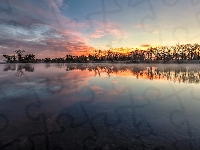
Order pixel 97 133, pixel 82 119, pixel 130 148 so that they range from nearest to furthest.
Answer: pixel 130 148, pixel 97 133, pixel 82 119

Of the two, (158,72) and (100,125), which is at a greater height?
(158,72)

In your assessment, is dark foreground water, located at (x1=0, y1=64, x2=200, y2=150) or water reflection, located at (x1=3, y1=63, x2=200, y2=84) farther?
water reflection, located at (x1=3, y1=63, x2=200, y2=84)

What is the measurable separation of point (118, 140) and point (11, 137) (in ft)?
14.7

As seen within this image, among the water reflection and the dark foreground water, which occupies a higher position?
the water reflection

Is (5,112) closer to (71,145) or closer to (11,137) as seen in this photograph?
(11,137)

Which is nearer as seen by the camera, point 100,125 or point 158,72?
point 100,125

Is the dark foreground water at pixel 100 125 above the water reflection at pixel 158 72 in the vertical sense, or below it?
below

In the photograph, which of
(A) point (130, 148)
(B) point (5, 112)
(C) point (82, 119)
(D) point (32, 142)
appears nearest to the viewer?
(A) point (130, 148)

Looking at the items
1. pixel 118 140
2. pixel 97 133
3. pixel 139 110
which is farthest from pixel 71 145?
pixel 139 110

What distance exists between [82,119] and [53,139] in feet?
7.82

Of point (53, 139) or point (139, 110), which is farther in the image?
point (139, 110)

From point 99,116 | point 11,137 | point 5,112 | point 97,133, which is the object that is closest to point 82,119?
point 99,116

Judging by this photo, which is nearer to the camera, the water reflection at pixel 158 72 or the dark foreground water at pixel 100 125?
the dark foreground water at pixel 100 125

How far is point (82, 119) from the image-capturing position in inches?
348
